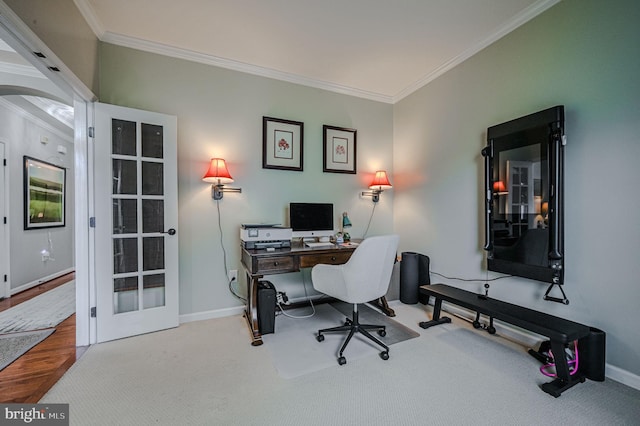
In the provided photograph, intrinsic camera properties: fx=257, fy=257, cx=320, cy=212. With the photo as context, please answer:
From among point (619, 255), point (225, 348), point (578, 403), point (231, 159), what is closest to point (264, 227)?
point (231, 159)

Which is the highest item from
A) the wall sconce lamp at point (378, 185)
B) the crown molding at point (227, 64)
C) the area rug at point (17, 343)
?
the crown molding at point (227, 64)

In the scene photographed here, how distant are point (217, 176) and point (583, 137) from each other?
2870 millimetres

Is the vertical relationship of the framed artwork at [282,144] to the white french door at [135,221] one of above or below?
above

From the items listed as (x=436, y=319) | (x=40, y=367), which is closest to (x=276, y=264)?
(x=436, y=319)

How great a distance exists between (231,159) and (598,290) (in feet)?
10.4

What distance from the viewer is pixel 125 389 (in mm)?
1579

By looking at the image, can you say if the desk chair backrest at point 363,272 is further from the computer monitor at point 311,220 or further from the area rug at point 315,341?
the computer monitor at point 311,220

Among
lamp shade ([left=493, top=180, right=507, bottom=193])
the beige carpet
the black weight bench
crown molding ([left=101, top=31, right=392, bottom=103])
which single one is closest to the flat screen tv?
lamp shade ([left=493, top=180, right=507, bottom=193])

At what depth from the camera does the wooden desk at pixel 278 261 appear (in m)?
2.18

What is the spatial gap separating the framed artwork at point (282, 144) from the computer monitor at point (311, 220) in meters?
0.51

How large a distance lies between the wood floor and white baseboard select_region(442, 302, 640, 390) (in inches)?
130

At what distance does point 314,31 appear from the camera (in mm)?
2254

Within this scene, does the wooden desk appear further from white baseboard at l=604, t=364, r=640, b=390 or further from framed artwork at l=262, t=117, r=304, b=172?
white baseboard at l=604, t=364, r=640, b=390

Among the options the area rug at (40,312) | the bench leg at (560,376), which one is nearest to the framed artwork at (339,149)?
the bench leg at (560,376)
